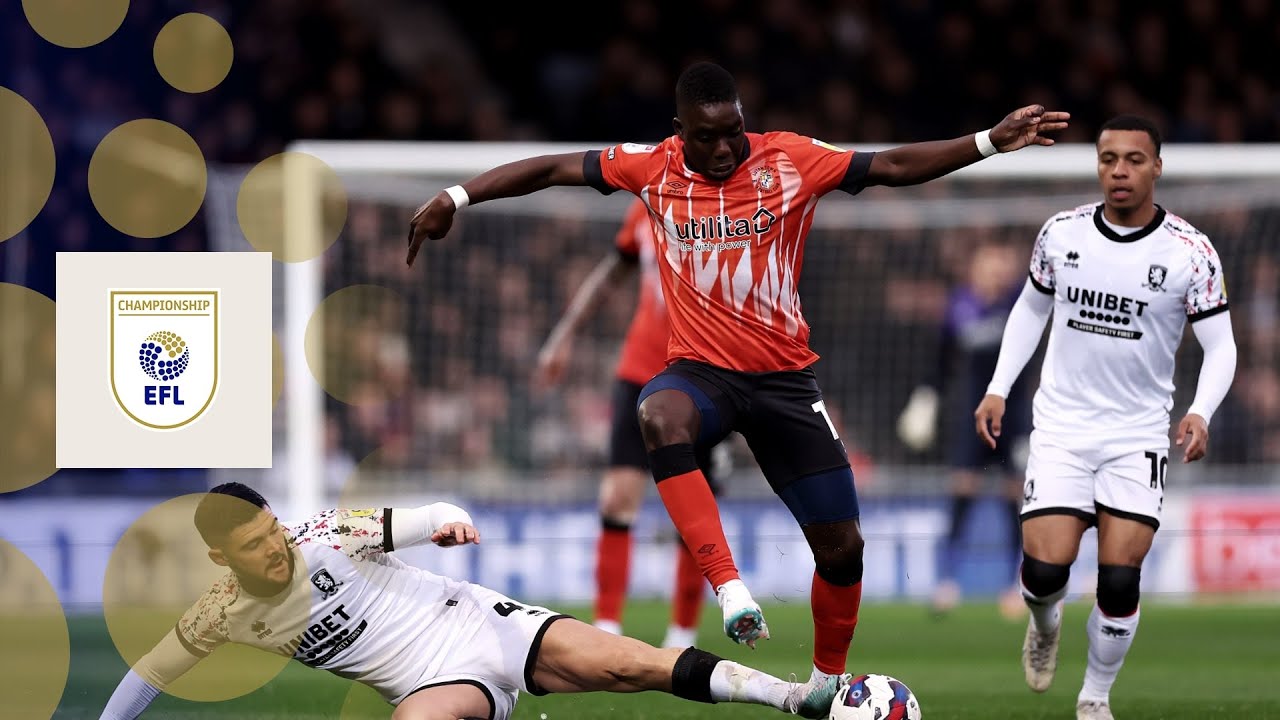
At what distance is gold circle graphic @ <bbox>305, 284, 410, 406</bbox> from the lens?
11703 mm

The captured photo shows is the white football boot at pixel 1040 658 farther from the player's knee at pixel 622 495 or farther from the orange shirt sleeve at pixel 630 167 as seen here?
the orange shirt sleeve at pixel 630 167

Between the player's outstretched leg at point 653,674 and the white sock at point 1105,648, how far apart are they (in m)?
1.22

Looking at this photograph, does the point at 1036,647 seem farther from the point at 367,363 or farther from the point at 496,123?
the point at 496,123

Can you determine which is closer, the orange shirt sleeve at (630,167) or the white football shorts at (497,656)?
the white football shorts at (497,656)

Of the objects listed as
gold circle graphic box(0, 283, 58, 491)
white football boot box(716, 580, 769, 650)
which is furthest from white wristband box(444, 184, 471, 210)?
gold circle graphic box(0, 283, 58, 491)

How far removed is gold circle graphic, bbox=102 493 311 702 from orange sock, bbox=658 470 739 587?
1206 mm

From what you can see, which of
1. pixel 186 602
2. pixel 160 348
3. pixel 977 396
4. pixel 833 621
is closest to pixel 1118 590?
pixel 833 621

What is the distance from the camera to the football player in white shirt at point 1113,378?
5.70 m

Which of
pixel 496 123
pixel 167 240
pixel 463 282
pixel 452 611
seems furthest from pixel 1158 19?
pixel 452 611

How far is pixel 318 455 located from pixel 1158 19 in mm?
11709

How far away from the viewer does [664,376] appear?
527 centimetres

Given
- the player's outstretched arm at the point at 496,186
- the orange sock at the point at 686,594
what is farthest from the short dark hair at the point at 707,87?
the orange sock at the point at 686,594

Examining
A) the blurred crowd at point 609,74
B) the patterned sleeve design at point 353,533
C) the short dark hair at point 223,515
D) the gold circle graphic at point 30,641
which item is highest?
the blurred crowd at point 609,74

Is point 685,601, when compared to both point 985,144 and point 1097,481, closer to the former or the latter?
point 1097,481
